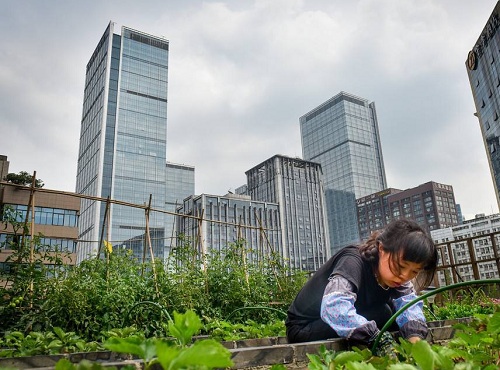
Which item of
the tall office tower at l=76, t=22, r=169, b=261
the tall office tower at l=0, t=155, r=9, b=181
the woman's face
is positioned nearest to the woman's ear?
the woman's face

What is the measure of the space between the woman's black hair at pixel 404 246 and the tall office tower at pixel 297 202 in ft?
228

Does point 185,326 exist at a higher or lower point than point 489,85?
lower

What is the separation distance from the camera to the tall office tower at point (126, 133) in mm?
76875

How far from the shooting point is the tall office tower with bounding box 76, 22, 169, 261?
7688cm

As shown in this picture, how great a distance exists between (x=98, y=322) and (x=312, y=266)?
69293 mm

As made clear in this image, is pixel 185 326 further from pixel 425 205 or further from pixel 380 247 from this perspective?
pixel 425 205

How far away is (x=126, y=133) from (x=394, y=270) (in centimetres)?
8403

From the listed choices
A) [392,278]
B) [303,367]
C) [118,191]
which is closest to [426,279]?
[392,278]

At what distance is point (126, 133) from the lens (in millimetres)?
80562

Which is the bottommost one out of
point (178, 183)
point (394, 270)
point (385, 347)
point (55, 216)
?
point (385, 347)

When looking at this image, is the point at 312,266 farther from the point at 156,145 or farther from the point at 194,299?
the point at 194,299

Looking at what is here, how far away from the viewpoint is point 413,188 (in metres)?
84.6

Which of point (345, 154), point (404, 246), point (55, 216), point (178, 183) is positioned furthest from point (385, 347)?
point (345, 154)

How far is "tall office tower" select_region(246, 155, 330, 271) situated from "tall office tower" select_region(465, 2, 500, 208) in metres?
38.7
